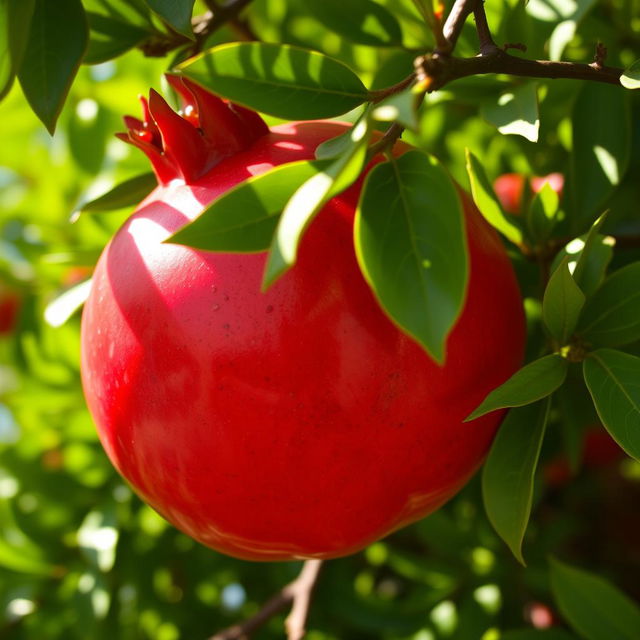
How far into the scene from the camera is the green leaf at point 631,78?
2.19ft

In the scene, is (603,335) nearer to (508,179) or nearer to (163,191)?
(163,191)

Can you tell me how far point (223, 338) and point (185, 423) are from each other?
77 mm

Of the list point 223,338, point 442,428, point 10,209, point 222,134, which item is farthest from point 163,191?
point 10,209

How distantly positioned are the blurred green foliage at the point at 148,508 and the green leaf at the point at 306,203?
1.60 ft

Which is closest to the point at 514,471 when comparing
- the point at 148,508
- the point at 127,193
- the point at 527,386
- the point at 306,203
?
the point at 527,386

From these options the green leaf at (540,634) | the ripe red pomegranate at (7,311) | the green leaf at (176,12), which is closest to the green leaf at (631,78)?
the green leaf at (176,12)

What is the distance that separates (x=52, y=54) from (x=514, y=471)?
0.54 m

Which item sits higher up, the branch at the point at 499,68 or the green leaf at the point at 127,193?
the branch at the point at 499,68

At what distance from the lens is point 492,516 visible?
778 millimetres

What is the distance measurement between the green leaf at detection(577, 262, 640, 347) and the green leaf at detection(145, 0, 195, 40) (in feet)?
1.33

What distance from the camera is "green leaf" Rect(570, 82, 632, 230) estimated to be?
37.2 inches

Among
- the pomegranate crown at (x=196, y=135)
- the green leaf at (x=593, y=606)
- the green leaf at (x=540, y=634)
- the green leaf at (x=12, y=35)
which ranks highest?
the green leaf at (x=12, y=35)

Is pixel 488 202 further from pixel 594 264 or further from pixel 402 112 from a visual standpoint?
pixel 402 112

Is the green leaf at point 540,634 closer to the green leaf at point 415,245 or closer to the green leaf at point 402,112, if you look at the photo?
the green leaf at point 415,245
